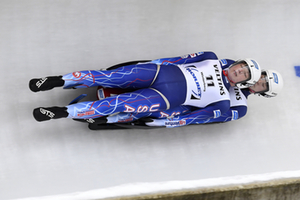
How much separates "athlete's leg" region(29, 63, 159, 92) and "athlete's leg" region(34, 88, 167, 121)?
0.12 metres

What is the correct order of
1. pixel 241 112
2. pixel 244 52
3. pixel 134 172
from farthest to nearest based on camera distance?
pixel 244 52 < pixel 241 112 < pixel 134 172

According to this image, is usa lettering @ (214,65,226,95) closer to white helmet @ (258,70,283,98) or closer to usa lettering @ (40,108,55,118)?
white helmet @ (258,70,283,98)

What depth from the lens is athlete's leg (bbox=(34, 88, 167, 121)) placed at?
2.26m

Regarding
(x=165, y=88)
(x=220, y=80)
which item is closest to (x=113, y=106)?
(x=165, y=88)

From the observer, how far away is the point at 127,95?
2502mm

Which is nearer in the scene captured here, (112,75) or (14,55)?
(112,75)

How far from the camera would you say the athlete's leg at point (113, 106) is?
7.40ft

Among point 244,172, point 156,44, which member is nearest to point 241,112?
point 244,172

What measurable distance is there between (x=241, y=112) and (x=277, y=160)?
852 mm

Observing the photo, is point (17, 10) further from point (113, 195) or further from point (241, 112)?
point (241, 112)

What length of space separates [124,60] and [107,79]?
34.8 inches

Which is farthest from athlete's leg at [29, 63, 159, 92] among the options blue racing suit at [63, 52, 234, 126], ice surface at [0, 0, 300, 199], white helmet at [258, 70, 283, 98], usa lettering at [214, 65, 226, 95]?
white helmet at [258, 70, 283, 98]

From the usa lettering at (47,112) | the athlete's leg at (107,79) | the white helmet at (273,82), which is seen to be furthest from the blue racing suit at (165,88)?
the white helmet at (273,82)

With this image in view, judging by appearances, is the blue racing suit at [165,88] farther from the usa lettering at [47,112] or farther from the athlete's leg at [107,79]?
the usa lettering at [47,112]
